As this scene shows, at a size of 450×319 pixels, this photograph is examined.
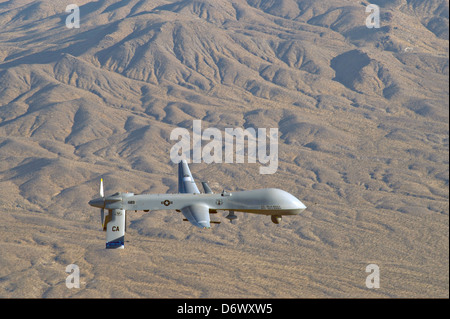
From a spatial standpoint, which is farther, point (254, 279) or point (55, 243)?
point (55, 243)

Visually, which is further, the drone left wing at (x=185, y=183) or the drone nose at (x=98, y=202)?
the drone left wing at (x=185, y=183)

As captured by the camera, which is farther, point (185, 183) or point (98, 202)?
point (185, 183)

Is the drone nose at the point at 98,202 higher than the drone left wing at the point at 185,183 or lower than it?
lower

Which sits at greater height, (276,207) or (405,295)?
(276,207)

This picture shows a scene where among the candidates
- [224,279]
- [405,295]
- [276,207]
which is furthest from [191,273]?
[276,207]

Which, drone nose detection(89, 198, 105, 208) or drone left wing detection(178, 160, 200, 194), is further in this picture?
drone left wing detection(178, 160, 200, 194)

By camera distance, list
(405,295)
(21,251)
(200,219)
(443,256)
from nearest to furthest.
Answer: (200,219)
(405,295)
(21,251)
(443,256)

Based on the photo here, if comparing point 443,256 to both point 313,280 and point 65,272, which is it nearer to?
point 313,280

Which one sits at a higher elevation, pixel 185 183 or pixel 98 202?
pixel 185 183

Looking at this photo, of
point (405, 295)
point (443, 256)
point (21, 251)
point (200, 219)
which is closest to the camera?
point (200, 219)

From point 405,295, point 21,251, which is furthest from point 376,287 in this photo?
point 21,251

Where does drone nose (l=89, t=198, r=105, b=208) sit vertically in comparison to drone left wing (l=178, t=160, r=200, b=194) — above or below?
below
